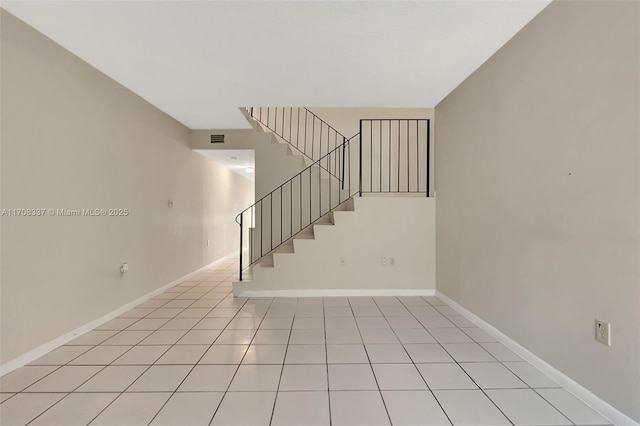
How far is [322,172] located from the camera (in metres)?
5.75

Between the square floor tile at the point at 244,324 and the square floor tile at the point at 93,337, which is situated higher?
the square floor tile at the point at 244,324

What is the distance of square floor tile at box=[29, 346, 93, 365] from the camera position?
7.50 ft

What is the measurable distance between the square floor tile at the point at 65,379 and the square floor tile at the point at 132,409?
45 cm

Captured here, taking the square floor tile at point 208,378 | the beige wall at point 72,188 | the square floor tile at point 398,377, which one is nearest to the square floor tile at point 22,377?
the beige wall at point 72,188

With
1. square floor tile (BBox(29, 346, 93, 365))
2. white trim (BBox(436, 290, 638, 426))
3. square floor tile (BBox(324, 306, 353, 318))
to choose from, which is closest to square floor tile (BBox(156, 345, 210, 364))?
square floor tile (BBox(29, 346, 93, 365))

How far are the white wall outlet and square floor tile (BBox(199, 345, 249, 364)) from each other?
2.37 metres

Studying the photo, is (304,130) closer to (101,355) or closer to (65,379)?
(101,355)

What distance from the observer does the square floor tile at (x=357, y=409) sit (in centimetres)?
163

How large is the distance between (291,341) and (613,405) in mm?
2147

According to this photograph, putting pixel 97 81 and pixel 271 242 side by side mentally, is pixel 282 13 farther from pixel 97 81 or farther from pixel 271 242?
pixel 271 242

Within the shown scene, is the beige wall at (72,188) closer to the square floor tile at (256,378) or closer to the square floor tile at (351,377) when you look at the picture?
the square floor tile at (256,378)

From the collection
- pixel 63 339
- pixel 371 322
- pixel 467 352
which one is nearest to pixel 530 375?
pixel 467 352

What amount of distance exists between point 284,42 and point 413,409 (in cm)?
281

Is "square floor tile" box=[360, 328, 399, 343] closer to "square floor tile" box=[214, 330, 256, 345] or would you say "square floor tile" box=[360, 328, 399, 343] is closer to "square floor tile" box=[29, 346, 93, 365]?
"square floor tile" box=[214, 330, 256, 345]
